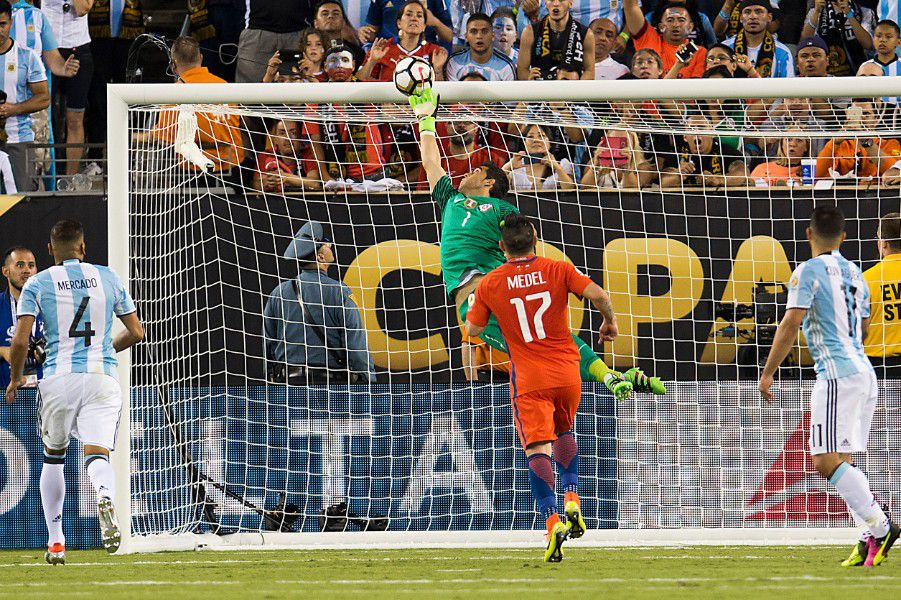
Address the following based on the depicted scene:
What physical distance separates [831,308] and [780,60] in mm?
6603

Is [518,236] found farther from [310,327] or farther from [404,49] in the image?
[404,49]

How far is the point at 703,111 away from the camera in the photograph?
1010 centimetres

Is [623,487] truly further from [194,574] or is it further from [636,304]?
[194,574]

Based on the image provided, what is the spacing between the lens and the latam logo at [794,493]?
32.9 feet

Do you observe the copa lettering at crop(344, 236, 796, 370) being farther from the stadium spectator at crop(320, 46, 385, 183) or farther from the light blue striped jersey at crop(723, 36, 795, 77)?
the light blue striped jersey at crop(723, 36, 795, 77)

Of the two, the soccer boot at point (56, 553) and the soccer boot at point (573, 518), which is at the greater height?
the soccer boot at point (573, 518)

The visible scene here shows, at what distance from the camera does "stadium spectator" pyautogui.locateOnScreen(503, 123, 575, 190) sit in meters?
11.0

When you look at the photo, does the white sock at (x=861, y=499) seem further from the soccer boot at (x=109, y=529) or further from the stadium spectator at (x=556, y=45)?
the stadium spectator at (x=556, y=45)

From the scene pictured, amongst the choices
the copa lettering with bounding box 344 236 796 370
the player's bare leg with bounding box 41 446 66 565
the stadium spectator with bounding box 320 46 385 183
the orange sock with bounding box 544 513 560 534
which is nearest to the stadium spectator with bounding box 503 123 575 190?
the copa lettering with bounding box 344 236 796 370

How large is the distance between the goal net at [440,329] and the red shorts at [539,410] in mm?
1940

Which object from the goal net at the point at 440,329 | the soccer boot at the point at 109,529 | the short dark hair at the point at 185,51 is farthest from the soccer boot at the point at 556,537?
the short dark hair at the point at 185,51

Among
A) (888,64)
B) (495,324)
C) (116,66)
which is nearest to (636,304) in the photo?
(495,324)

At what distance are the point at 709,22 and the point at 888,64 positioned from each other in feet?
6.03

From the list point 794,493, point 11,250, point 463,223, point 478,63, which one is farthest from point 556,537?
point 478,63
